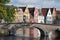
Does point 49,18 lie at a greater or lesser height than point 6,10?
lesser

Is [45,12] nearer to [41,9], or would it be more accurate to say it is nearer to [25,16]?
[41,9]

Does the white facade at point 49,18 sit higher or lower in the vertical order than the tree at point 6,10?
lower

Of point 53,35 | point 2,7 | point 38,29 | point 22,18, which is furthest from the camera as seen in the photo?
point 22,18

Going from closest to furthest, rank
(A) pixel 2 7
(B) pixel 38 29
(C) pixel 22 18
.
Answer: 1. (A) pixel 2 7
2. (B) pixel 38 29
3. (C) pixel 22 18

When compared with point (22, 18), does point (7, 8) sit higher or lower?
higher

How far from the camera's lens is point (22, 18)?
7006 cm

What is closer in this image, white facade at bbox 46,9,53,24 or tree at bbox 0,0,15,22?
tree at bbox 0,0,15,22

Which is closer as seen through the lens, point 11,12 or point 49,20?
point 11,12

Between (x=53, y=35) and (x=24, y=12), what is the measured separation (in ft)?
54.4

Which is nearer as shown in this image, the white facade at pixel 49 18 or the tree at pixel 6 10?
the tree at pixel 6 10

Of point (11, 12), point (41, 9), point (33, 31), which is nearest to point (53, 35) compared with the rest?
point (33, 31)

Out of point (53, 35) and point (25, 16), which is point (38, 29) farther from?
point (25, 16)

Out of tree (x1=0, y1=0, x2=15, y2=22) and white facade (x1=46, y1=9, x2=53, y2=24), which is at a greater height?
tree (x1=0, y1=0, x2=15, y2=22)

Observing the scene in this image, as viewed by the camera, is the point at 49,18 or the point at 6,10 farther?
the point at 49,18
